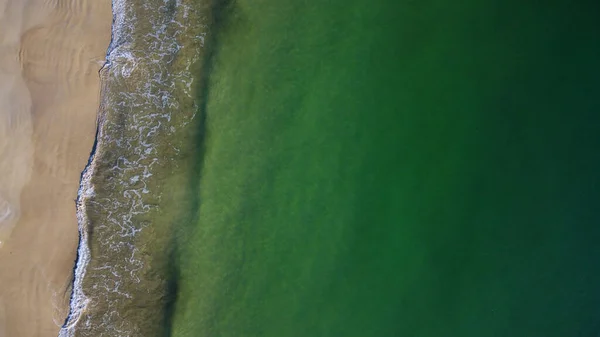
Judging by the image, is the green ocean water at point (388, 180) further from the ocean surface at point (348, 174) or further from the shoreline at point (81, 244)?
the shoreline at point (81, 244)

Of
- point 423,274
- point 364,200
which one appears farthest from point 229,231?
point 423,274

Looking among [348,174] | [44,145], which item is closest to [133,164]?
[44,145]

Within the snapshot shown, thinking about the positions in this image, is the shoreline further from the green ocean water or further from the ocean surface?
the green ocean water

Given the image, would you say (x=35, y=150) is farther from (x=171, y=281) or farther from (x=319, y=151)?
(x=319, y=151)

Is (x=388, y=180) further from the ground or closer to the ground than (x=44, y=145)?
closer to the ground

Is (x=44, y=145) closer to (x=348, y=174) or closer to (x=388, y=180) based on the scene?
(x=348, y=174)

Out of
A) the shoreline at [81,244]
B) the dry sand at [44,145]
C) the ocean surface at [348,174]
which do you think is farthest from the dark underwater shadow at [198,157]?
the dry sand at [44,145]

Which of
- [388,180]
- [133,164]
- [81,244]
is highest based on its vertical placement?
[133,164]
